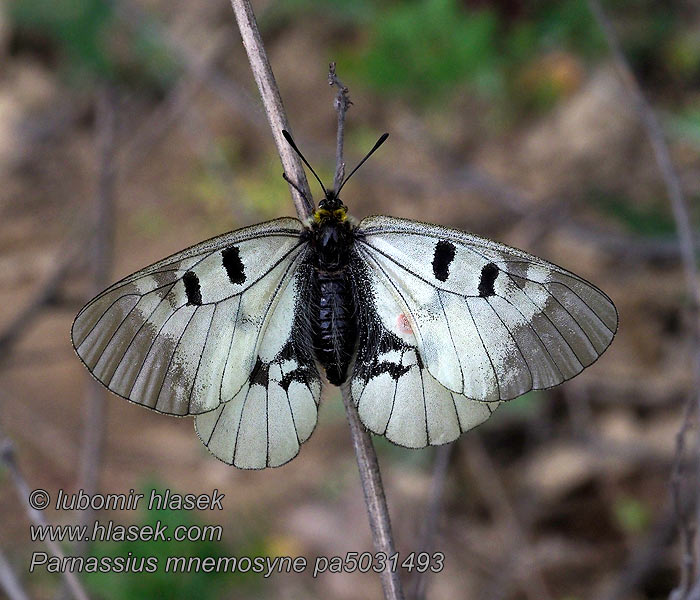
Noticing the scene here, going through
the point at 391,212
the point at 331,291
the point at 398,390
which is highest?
the point at 391,212

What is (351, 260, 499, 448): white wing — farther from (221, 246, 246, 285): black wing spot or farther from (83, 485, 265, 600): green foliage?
(83, 485, 265, 600): green foliage

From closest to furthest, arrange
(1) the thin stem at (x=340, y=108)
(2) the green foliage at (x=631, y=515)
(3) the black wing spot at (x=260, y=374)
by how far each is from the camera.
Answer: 1. (1) the thin stem at (x=340, y=108)
2. (3) the black wing spot at (x=260, y=374)
3. (2) the green foliage at (x=631, y=515)

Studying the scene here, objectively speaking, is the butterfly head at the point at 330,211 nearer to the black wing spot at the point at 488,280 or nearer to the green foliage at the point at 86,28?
the black wing spot at the point at 488,280

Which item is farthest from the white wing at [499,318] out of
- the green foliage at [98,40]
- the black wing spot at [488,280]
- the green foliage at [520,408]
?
the green foliage at [98,40]

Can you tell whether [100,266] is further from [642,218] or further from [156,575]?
[642,218]

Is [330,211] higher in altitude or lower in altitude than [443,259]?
higher

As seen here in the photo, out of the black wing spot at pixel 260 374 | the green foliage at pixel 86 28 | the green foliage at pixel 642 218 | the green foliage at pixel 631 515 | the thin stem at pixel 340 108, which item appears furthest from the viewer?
the green foliage at pixel 86 28

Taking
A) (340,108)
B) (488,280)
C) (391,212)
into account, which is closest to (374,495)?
(488,280)
